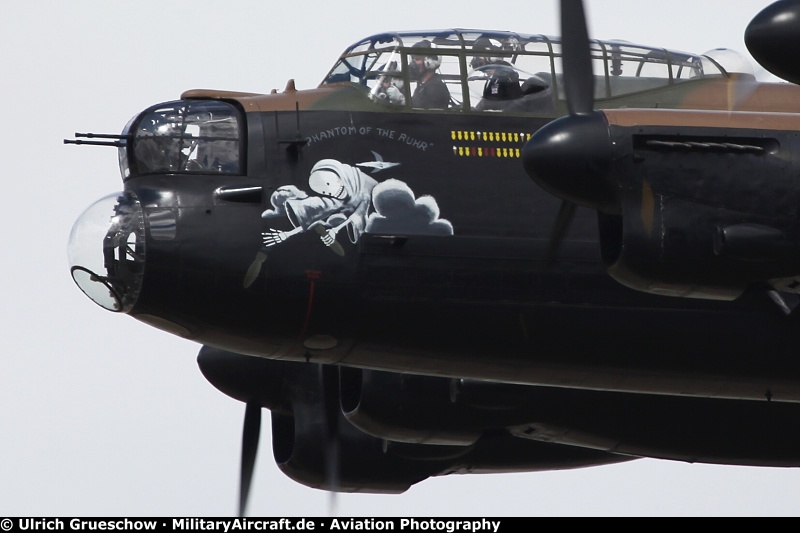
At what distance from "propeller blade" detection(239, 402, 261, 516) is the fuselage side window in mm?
6376

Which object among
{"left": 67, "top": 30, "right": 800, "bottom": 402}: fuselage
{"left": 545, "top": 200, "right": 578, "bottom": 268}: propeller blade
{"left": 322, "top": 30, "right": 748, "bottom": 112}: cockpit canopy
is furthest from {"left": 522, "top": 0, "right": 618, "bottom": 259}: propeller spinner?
{"left": 322, "top": 30, "right": 748, "bottom": 112}: cockpit canopy

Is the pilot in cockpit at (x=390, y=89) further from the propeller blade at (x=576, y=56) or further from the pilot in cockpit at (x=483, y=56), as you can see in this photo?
the propeller blade at (x=576, y=56)

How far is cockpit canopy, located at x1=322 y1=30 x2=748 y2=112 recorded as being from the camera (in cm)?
2022

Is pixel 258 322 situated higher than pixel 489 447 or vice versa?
pixel 258 322

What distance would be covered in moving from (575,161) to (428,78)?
3.42m

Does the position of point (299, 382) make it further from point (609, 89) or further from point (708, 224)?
point (708, 224)

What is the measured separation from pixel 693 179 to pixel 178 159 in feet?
18.2

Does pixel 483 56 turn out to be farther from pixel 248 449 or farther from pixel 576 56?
pixel 248 449

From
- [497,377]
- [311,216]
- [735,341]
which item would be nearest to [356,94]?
[311,216]

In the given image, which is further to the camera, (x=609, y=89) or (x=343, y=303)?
(x=609, y=89)

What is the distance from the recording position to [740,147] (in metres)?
17.7

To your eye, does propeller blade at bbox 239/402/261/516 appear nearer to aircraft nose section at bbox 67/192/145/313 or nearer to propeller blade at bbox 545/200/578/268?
aircraft nose section at bbox 67/192/145/313

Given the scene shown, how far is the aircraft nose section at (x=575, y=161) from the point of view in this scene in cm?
→ 1727

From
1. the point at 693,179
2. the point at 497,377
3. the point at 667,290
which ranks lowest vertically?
the point at 497,377
